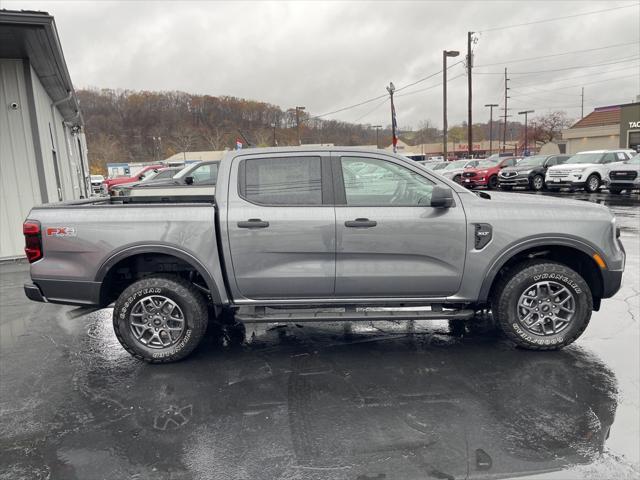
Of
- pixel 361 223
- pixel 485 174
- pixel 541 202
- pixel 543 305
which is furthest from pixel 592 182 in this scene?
pixel 361 223

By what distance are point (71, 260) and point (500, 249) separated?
3814 mm

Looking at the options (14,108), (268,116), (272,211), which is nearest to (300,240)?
(272,211)

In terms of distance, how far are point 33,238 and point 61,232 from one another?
28 cm

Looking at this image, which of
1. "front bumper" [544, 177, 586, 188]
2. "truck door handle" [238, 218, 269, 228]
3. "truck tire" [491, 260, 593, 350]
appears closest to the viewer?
"truck door handle" [238, 218, 269, 228]

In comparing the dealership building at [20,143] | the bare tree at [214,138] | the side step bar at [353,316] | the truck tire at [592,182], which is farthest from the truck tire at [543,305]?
the bare tree at [214,138]

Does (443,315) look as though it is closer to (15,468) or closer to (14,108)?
(15,468)

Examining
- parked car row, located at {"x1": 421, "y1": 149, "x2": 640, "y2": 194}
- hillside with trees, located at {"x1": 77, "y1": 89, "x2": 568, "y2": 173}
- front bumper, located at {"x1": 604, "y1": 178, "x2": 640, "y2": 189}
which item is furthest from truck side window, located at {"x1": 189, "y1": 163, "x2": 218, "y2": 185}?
hillside with trees, located at {"x1": 77, "y1": 89, "x2": 568, "y2": 173}

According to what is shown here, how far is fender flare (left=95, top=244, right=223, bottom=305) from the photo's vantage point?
4137mm

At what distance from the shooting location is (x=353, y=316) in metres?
4.21

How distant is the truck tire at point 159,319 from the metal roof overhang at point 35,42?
5.28 meters

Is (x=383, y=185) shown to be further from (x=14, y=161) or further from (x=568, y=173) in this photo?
(x=568, y=173)

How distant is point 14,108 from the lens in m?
8.84

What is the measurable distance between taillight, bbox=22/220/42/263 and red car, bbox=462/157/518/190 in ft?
76.9

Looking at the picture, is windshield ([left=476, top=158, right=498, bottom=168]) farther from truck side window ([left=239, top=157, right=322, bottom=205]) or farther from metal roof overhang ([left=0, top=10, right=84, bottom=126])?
truck side window ([left=239, top=157, right=322, bottom=205])
